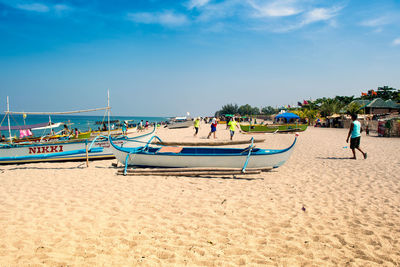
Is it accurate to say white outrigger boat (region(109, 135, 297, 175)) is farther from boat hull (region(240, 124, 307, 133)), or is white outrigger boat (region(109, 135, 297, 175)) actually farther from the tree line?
the tree line

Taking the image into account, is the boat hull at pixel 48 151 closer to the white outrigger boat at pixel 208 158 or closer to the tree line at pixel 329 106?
the white outrigger boat at pixel 208 158

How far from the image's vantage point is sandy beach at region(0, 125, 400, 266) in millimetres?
3652

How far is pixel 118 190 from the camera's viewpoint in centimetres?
694

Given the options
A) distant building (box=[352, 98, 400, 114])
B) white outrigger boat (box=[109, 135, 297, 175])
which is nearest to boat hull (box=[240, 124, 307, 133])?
white outrigger boat (box=[109, 135, 297, 175])

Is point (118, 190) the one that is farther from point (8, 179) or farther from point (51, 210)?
point (8, 179)

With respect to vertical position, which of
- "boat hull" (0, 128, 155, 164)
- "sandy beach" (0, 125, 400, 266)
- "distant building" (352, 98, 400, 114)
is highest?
"distant building" (352, 98, 400, 114)

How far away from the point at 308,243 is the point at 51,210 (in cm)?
528

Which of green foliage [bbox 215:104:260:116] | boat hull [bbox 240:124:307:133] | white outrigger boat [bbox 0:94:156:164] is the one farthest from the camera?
green foliage [bbox 215:104:260:116]

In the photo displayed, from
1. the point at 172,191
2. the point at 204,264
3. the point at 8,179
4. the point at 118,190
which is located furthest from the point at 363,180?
the point at 8,179

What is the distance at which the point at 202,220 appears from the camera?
4941 mm

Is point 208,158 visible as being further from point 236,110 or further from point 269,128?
point 236,110

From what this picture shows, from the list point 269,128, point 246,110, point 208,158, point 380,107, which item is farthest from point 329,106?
point 246,110

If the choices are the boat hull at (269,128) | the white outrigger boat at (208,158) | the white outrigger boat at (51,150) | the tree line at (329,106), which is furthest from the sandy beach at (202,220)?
the tree line at (329,106)

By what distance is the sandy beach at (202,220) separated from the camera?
365cm
